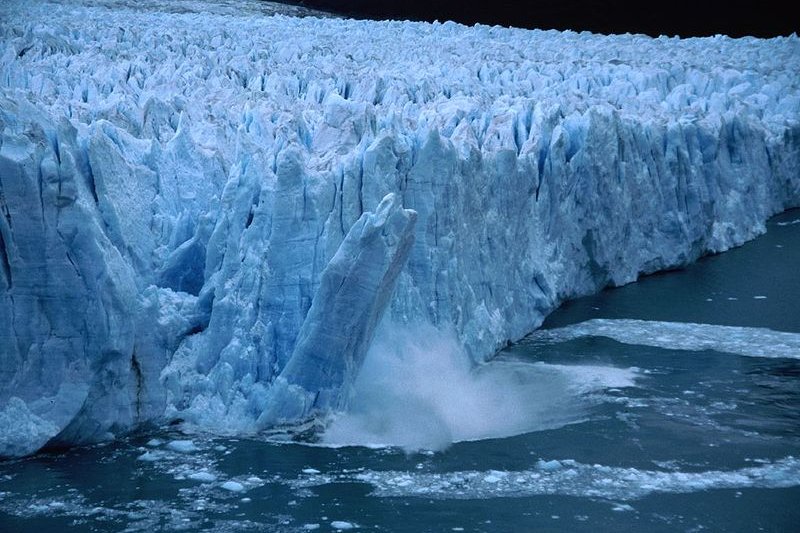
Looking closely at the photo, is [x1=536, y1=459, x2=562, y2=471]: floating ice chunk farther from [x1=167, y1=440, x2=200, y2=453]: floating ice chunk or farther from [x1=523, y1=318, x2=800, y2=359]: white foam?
[x1=523, y1=318, x2=800, y2=359]: white foam

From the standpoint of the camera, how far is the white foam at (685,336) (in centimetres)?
641

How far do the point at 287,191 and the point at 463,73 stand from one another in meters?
5.99

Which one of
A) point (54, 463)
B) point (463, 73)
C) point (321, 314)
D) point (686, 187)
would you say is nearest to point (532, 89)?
point (463, 73)

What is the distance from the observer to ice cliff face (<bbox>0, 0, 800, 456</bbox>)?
4434mm

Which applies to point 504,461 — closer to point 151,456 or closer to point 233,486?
point 233,486

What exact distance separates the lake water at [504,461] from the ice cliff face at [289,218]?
30 cm

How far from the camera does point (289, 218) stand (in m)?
5.05

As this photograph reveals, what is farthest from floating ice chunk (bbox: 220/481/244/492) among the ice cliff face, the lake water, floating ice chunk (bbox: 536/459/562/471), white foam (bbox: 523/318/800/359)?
white foam (bbox: 523/318/800/359)

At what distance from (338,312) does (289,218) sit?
1.92ft

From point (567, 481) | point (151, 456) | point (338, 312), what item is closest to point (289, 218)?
point (338, 312)

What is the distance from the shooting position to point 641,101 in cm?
1014

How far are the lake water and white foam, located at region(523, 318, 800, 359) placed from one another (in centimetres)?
4

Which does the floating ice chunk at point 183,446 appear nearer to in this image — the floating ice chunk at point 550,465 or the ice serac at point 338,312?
the ice serac at point 338,312

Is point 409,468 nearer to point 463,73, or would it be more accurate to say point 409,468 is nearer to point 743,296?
point 743,296
